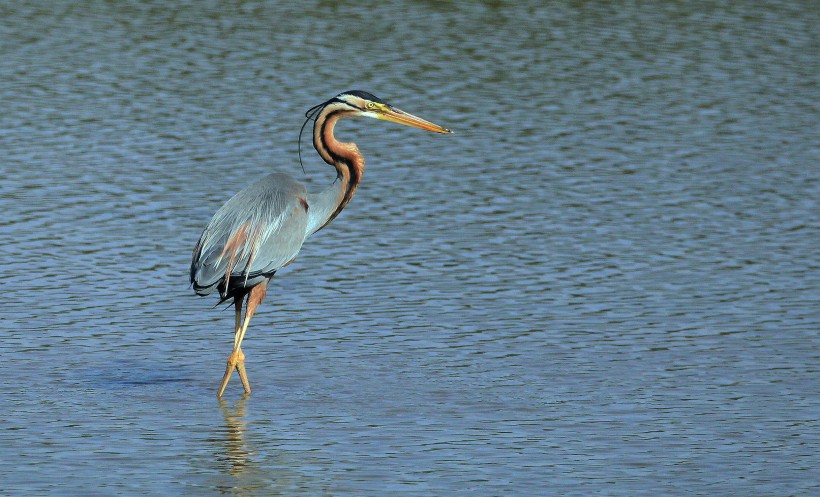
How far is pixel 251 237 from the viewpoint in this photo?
10.7m

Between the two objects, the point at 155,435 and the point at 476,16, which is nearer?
the point at 155,435

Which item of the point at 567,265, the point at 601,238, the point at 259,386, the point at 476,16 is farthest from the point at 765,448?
the point at 476,16

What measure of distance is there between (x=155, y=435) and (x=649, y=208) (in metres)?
7.90

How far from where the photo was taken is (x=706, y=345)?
39.2 ft

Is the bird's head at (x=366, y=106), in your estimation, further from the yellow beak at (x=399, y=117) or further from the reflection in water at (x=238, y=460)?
the reflection in water at (x=238, y=460)

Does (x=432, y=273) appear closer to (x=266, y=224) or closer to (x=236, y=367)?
(x=266, y=224)

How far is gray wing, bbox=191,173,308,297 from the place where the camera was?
1069cm

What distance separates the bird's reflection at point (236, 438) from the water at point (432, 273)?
0.08ft

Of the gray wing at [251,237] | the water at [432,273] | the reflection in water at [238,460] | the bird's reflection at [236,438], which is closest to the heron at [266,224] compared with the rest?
the gray wing at [251,237]

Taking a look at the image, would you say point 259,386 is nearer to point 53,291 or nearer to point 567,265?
point 53,291

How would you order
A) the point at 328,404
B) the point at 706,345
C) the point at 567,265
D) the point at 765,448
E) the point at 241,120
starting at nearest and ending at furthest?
the point at 765,448, the point at 328,404, the point at 706,345, the point at 567,265, the point at 241,120

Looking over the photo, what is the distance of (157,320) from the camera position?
41.3 feet

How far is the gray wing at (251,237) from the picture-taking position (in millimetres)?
10688

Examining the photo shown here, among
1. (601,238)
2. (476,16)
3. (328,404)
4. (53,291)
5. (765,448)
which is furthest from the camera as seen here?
(476,16)
